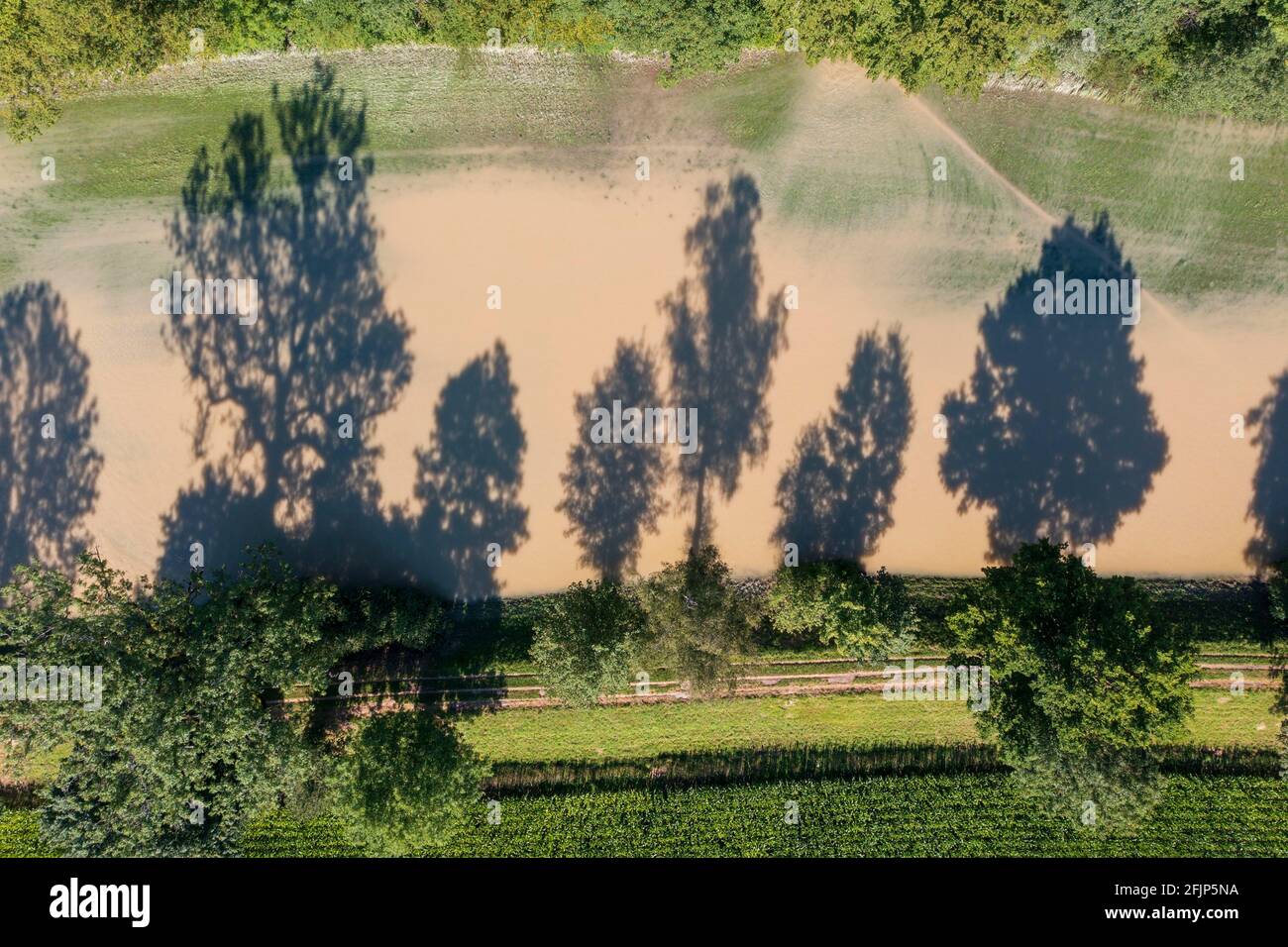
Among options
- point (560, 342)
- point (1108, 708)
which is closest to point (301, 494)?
point (560, 342)

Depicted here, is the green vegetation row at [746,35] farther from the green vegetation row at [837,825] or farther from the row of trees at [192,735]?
the green vegetation row at [837,825]

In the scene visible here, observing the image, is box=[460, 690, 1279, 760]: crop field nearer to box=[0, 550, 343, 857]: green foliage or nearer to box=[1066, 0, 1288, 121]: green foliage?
box=[0, 550, 343, 857]: green foliage

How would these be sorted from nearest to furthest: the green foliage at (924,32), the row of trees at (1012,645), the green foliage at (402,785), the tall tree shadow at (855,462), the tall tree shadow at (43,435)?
1. the row of trees at (1012,645)
2. the green foliage at (402,785)
3. the green foliage at (924,32)
4. the tall tree shadow at (855,462)
5. the tall tree shadow at (43,435)

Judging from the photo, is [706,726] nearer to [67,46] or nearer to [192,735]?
[192,735]

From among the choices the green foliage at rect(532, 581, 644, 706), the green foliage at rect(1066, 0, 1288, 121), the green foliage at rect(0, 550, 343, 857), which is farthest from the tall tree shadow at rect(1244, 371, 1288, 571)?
the green foliage at rect(0, 550, 343, 857)

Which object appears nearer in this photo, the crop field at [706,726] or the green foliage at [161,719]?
the green foliage at [161,719]

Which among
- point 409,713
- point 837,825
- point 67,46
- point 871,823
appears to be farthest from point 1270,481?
point 67,46

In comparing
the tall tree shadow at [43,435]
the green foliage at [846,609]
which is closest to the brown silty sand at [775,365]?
the green foliage at [846,609]
